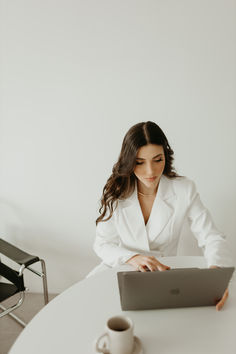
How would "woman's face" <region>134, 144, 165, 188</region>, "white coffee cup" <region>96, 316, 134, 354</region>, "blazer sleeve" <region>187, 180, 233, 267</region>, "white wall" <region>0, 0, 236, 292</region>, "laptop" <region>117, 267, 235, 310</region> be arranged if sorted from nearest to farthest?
"white coffee cup" <region>96, 316, 134, 354</region>
"laptop" <region>117, 267, 235, 310</region>
"blazer sleeve" <region>187, 180, 233, 267</region>
"woman's face" <region>134, 144, 165, 188</region>
"white wall" <region>0, 0, 236, 292</region>

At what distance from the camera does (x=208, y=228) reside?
5.57 feet

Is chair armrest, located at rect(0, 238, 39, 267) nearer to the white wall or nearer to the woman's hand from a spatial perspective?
the white wall

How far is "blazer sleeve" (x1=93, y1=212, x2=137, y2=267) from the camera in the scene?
1575 millimetres

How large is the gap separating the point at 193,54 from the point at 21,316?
8.07 ft

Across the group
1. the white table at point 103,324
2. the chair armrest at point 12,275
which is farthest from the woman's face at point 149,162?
the chair armrest at point 12,275

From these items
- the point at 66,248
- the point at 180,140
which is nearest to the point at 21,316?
the point at 66,248

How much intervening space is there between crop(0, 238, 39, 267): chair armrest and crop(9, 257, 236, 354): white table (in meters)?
0.70

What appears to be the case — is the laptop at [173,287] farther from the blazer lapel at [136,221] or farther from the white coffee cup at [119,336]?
the blazer lapel at [136,221]

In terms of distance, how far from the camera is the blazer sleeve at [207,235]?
1432mm

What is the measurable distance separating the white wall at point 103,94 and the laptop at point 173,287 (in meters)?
1.23

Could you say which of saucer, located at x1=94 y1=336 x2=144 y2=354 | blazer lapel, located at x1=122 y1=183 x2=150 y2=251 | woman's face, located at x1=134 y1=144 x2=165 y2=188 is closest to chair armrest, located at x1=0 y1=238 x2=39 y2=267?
blazer lapel, located at x1=122 y1=183 x2=150 y2=251

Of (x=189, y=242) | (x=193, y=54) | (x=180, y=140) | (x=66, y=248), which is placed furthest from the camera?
(x=66, y=248)

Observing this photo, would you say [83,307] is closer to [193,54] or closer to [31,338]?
[31,338]

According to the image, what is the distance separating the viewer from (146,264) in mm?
1365
